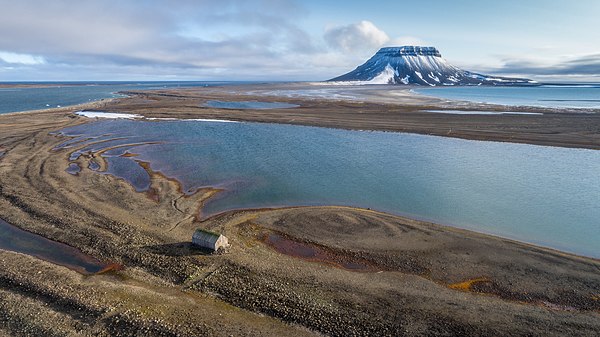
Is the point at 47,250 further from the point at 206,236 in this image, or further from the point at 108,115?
the point at 108,115

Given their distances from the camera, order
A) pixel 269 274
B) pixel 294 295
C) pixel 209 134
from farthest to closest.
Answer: pixel 209 134, pixel 269 274, pixel 294 295

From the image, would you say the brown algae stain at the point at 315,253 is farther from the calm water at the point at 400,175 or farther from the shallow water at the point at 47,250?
the shallow water at the point at 47,250

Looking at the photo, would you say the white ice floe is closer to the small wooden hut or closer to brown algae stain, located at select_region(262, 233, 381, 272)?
the small wooden hut

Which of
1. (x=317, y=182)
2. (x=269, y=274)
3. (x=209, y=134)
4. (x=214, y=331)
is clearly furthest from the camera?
(x=209, y=134)

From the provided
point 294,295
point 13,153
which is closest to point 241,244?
point 294,295

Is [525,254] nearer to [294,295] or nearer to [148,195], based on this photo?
[294,295]

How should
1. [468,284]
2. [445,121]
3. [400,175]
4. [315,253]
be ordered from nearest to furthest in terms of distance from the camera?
[468,284], [315,253], [400,175], [445,121]

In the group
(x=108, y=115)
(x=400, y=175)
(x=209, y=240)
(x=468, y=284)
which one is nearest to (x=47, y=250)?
(x=209, y=240)
